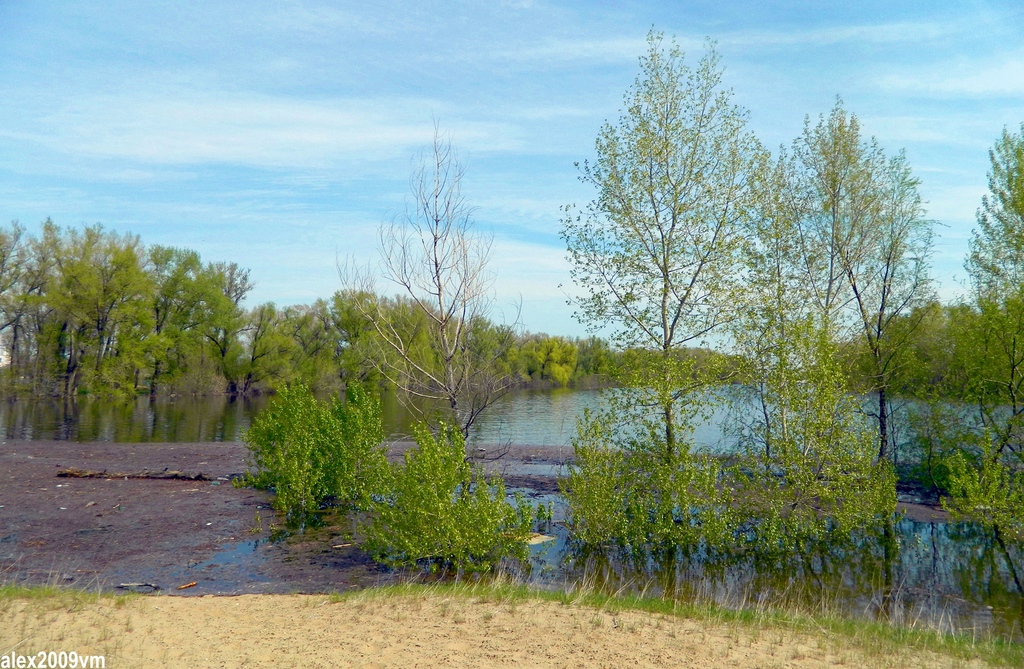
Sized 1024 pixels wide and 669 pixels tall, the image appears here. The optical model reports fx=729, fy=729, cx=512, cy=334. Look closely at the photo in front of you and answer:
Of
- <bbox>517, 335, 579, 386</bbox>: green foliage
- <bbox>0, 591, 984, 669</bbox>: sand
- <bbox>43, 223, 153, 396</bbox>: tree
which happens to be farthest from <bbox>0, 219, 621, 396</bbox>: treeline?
<bbox>0, 591, 984, 669</bbox>: sand

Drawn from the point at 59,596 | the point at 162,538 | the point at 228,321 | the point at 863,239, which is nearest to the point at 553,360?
the point at 228,321

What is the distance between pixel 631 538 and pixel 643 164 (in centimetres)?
831

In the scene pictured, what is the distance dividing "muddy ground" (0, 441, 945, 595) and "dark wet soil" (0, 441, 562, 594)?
0.06 feet

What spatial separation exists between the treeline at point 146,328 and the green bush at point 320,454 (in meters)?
27.5

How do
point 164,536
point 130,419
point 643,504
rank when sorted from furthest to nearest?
1. point 130,419
2. point 643,504
3. point 164,536

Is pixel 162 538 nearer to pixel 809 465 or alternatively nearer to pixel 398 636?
pixel 398 636

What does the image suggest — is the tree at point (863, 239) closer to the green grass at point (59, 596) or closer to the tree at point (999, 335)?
the tree at point (999, 335)

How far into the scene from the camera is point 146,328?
2259 inches

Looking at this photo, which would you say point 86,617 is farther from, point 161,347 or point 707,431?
point 161,347

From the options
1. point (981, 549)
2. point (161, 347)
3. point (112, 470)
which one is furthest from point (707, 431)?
point (161, 347)

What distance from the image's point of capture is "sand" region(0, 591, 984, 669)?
23.5 feet

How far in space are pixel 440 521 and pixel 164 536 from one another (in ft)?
19.5

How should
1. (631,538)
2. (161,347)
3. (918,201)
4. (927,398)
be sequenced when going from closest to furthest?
(631,538) < (927,398) < (918,201) < (161,347)

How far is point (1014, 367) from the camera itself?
1797 cm
